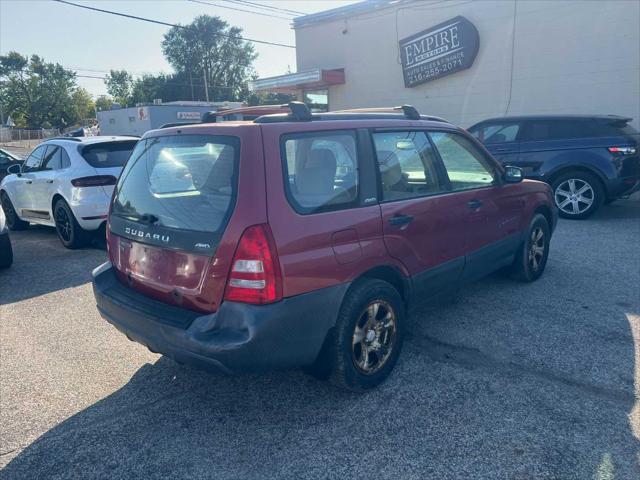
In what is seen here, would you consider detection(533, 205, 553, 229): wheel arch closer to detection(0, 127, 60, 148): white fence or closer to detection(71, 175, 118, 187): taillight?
detection(71, 175, 118, 187): taillight

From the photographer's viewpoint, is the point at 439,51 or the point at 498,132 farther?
the point at 439,51

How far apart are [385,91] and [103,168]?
33.1 feet

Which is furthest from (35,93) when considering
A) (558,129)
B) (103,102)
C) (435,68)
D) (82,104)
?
(558,129)

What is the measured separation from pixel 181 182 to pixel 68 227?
489cm

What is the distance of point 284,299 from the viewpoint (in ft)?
8.82

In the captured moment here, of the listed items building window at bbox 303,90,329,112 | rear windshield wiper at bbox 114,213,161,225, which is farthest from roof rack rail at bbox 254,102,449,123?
building window at bbox 303,90,329,112

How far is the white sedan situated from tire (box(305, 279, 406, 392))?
4.85 metres

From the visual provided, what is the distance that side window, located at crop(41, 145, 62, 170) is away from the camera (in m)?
7.29

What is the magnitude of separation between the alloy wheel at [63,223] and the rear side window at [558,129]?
773 centimetres

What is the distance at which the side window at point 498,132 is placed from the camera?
945cm

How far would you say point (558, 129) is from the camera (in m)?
8.94

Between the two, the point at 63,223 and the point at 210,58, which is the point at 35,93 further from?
the point at 63,223

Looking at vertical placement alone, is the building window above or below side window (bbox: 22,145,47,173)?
above

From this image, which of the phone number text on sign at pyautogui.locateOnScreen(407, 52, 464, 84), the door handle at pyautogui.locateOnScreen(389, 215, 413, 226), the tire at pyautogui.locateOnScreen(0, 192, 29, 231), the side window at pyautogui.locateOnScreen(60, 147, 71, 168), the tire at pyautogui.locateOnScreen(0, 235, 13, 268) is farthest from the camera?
the phone number text on sign at pyautogui.locateOnScreen(407, 52, 464, 84)
